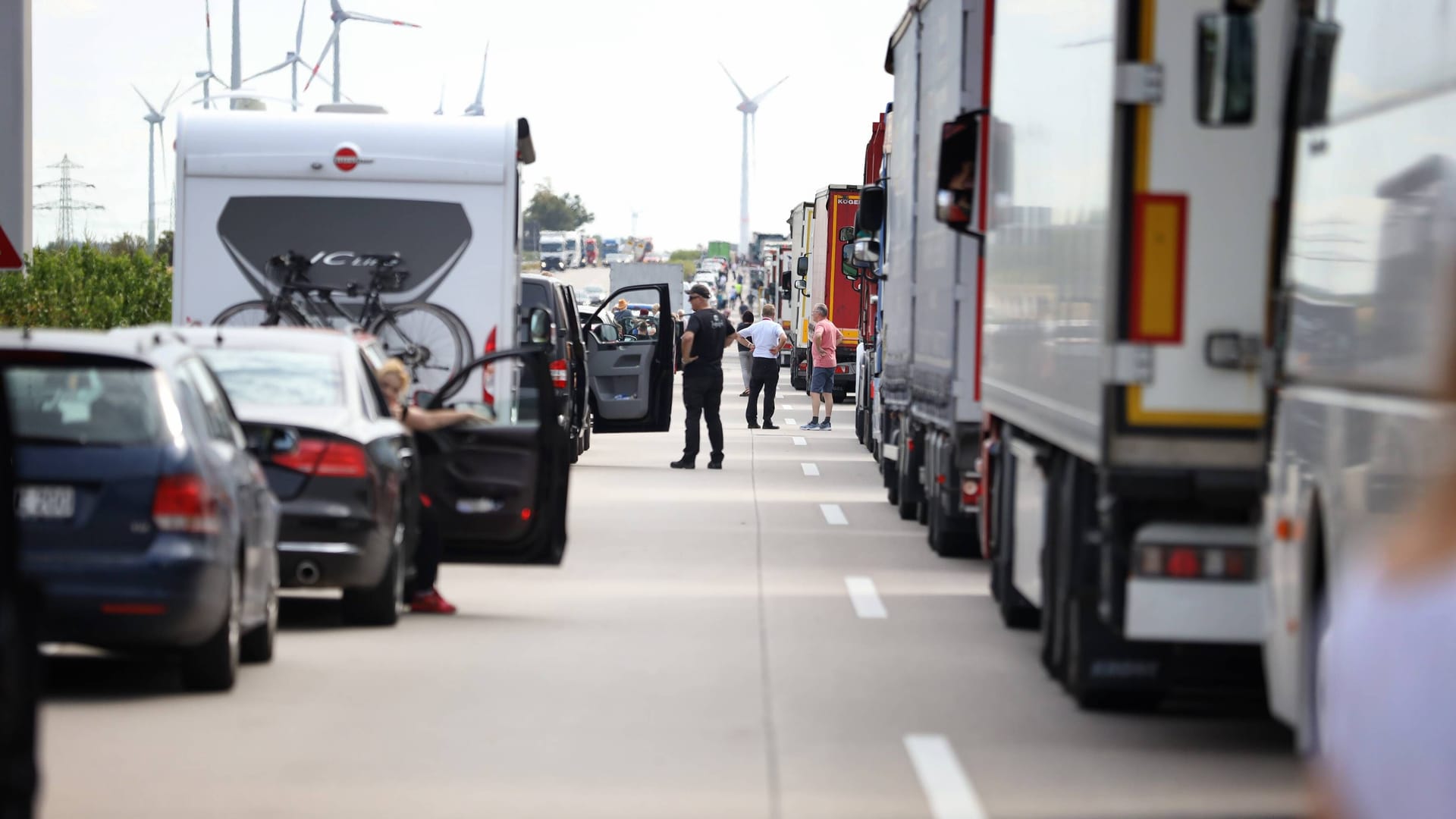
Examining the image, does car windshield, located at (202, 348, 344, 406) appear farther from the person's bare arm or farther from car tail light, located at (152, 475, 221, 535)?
car tail light, located at (152, 475, 221, 535)

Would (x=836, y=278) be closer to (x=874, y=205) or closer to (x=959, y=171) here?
(x=874, y=205)

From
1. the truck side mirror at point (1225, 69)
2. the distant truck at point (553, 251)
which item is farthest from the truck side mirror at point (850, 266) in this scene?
the distant truck at point (553, 251)

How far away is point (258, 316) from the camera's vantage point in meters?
14.9

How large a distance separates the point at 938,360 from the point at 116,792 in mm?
8823

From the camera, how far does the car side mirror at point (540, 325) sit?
19578 mm

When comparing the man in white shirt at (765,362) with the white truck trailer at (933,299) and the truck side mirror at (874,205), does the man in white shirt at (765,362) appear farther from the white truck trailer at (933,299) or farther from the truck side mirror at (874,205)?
the white truck trailer at (933,299)

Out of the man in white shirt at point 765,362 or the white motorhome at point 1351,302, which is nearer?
the white motorhome at point 1351,302

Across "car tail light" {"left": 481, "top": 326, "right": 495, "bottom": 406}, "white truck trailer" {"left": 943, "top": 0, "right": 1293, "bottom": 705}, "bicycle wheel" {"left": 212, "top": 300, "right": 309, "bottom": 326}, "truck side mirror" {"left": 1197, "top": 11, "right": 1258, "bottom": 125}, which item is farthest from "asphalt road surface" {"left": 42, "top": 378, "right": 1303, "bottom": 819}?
"bicycle wheel" {"left": 212, "top": 300, "right": 309, "bottom": 326}

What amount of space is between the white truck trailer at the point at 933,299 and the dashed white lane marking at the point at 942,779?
581cm

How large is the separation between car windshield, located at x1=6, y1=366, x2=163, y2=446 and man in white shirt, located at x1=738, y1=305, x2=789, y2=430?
24008 mm

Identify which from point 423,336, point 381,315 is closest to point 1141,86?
point 423,336

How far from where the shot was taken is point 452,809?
6.74 metres

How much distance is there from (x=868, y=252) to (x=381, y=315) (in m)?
7.74

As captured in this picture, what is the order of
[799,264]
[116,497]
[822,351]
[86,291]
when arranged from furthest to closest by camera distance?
[799,264], [822,351], [86,291], [116,497]
